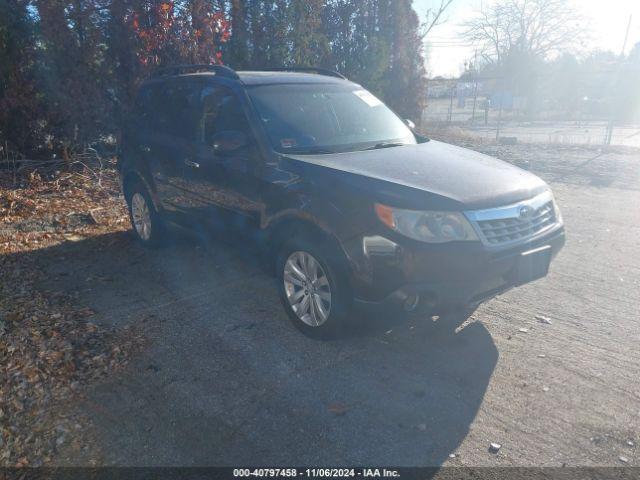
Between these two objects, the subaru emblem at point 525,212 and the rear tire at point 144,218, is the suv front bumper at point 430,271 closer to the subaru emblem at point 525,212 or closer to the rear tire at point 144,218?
the subaru emblem at point 525,212

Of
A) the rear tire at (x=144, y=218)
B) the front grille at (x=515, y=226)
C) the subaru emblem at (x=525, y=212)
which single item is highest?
the subaru emblem at (x=525, y=212)

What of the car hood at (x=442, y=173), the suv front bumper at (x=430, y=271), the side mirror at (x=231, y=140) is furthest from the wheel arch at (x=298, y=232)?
the side mirror at (x=231, y=140)

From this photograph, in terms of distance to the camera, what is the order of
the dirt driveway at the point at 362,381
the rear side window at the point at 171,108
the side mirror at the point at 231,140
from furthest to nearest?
the rear side window at the point at 171,108, the side mirror at the point at 231,140, the dirt driveway at the point at 362,381

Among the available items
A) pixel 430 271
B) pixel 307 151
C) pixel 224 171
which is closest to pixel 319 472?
pixel 430 271

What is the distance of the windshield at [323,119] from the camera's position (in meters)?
4.56

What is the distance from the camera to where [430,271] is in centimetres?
344

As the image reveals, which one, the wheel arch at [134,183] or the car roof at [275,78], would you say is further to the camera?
the wheel arch at [134,183]

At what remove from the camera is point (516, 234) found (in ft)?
12.4

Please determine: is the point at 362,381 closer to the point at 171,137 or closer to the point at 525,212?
Result: the point at 525,212

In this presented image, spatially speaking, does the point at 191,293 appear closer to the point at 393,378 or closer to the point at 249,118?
the point at 249,118

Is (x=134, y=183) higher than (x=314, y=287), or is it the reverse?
(x=134, y=183)

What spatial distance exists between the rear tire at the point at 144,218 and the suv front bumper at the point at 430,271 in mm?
3203

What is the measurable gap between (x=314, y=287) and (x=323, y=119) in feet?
5.38

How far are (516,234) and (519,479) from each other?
5.32 feet
